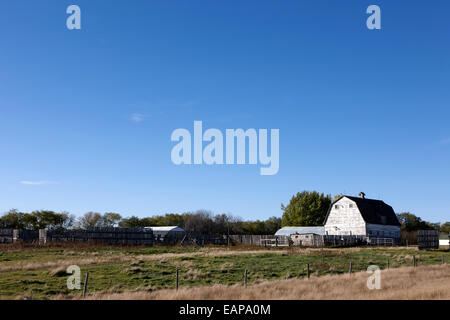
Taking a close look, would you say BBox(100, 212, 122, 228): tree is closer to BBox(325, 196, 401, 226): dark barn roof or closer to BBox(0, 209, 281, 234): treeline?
BBox(0, 209, 281, 234): treeline

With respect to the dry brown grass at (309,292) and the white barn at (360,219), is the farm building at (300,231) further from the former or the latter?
the dry brown grass at (309,292)

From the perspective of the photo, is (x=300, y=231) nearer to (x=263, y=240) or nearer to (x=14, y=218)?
(x=263, y=240)

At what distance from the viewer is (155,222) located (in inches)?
4951

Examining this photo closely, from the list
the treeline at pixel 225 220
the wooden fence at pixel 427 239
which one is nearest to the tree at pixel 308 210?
the treeline at pixel 225 220

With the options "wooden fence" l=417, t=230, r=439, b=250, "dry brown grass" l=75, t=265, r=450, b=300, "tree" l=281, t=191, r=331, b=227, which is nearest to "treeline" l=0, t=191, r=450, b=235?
"tree" l=281, t=191, r=331, b=227

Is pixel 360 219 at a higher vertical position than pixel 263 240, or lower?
higher

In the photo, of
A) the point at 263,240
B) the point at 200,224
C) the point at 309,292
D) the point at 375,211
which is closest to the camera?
the point at 309,292

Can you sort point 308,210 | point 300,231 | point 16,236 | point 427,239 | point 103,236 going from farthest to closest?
point 308,210 → point 300,231 → point 427,239 → point 103,236 → point 16,236

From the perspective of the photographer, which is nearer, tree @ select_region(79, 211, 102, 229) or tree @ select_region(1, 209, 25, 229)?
tree @ select_region(1, 209, 25, 229)

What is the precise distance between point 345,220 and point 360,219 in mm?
3101

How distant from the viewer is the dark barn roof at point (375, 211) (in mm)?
77938

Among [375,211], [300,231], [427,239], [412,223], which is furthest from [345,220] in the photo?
[412,223]

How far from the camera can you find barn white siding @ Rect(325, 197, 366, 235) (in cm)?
7688
